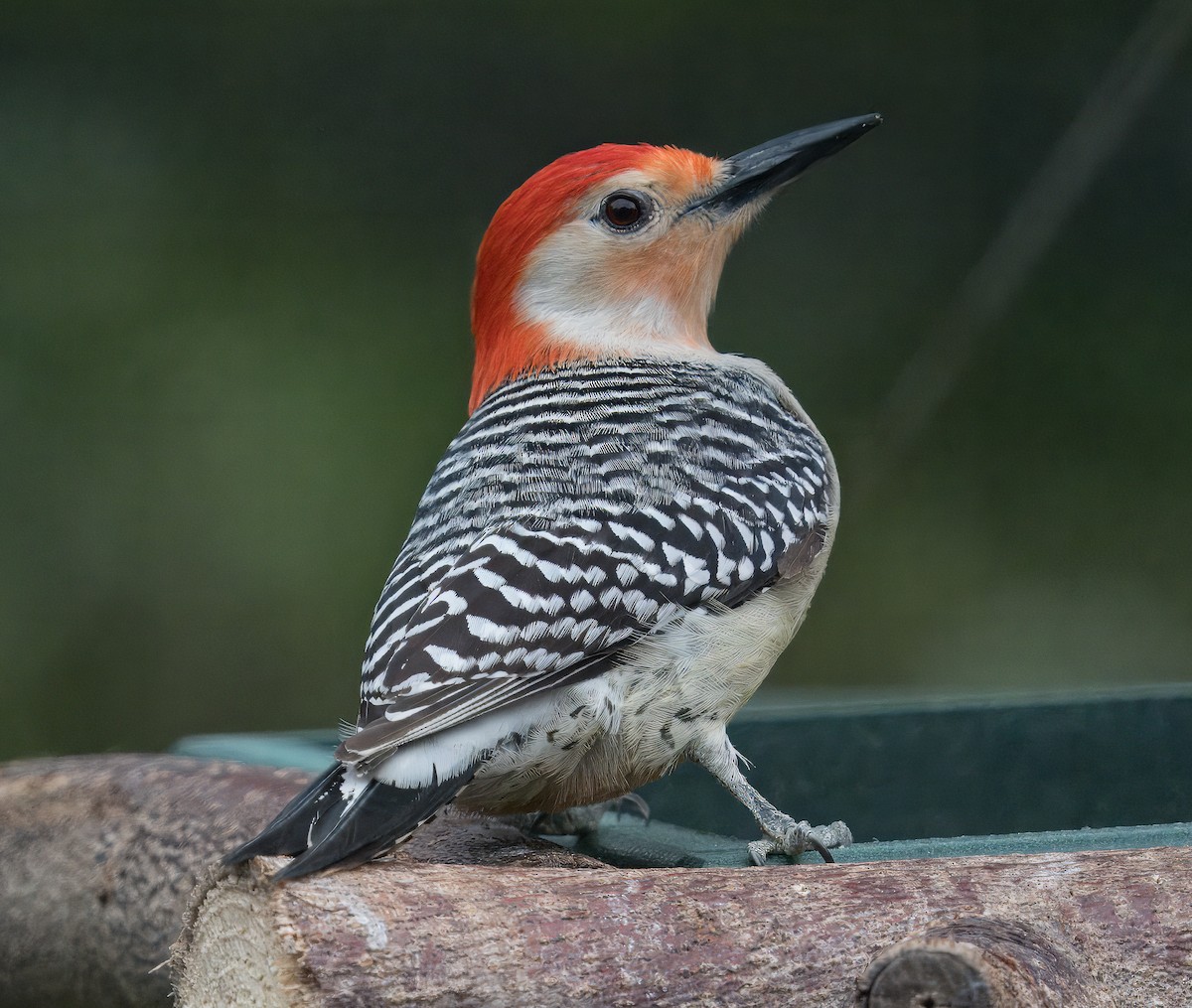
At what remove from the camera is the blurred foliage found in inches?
245

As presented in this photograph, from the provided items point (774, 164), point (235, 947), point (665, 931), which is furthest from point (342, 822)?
point (774, 164)

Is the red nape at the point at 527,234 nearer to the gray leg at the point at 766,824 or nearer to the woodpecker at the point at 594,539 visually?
the woodpecker at the point at 594,539

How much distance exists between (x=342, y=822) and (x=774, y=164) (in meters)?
2.03

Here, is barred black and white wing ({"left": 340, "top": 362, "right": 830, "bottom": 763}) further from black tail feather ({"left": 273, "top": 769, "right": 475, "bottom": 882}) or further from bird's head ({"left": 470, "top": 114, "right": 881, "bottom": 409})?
bird's head ({"left": 470, "top": 114, "right": 881, "bottom": 409})

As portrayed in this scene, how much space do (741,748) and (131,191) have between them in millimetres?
4404

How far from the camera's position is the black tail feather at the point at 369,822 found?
73.9 inches

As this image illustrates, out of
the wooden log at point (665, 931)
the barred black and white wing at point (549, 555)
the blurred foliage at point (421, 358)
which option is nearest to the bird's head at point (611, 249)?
the barred black and white wing at point (549, 555)

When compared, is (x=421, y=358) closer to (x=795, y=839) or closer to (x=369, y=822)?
(x=795, y=839)

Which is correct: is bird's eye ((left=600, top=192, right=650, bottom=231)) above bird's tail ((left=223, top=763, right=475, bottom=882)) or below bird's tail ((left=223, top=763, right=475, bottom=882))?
above

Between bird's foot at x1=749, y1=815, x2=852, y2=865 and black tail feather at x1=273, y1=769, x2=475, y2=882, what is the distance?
59 cm

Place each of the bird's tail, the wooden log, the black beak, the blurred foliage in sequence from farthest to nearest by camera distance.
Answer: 1. the blurred foliage
2. the black beak
3. the bird's tail
4. the wooden log

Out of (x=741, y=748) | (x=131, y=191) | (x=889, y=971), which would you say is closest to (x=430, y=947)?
(x=889, y=971)

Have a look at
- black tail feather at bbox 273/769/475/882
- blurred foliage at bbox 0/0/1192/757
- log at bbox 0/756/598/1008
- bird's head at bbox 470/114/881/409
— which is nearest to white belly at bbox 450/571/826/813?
black tail feather at bbox 273/769/475/882

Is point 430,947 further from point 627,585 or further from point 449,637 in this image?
point 627,585
